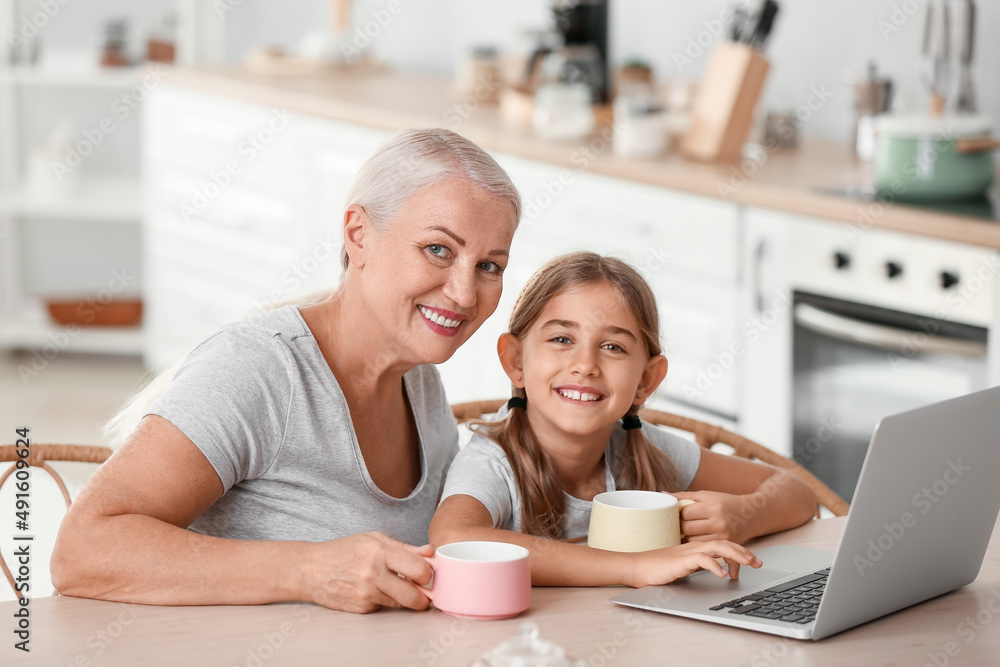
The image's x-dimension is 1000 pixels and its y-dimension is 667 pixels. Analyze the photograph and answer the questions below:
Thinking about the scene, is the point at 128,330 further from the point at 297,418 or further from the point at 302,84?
the point at 297,418

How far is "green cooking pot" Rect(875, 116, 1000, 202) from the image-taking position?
8.22 ft

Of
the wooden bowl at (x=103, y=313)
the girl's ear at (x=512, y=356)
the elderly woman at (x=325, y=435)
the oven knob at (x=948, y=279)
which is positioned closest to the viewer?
the elderly woman at (x=325, y=435)

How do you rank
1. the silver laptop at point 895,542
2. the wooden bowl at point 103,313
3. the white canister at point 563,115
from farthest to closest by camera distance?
the wooden bowl at point 103,313 → the white canister at point 563,115 → the silver laptop at point 895,542

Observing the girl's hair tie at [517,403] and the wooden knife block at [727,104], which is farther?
the wooden knife block at [727,104]

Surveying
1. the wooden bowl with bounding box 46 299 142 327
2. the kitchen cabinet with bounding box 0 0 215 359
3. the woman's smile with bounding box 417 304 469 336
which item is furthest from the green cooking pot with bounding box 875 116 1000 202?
the wooden bowl with bounding box 46 299 142 327

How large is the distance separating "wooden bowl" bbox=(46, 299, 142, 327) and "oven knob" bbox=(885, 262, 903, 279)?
3208 millimetres

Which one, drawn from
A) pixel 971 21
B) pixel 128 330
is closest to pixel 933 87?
pixel 971 21

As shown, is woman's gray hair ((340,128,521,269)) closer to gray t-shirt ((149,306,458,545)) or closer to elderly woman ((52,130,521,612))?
elderly woman ((52,130,521,612))

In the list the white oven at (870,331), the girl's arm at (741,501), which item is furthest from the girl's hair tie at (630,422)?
the white oven at (870,331)

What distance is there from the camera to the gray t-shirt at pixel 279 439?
1.33 meters

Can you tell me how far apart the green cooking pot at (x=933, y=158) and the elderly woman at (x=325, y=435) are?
1373 mm

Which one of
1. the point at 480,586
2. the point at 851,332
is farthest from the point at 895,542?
the point at 851,332

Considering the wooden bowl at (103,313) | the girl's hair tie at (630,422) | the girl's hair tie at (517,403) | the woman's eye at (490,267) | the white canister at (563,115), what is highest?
the white canister at (563,115)

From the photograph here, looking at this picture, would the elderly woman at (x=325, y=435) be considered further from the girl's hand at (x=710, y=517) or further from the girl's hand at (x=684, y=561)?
the girl's hand at (x=710, y=517)
